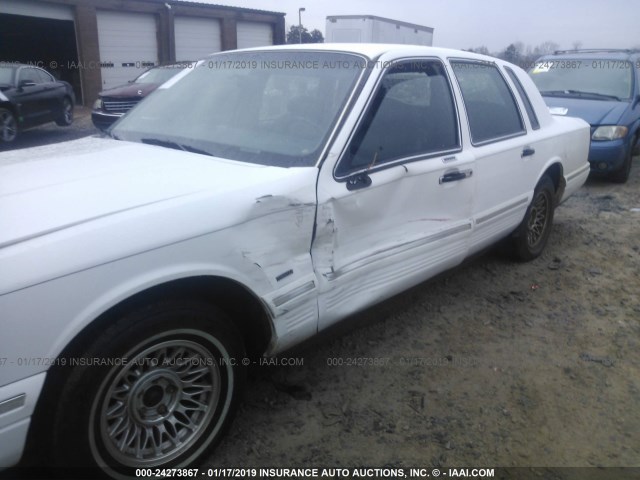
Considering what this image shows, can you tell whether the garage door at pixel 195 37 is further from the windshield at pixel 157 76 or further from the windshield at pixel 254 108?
the windshield at pixel 254 108

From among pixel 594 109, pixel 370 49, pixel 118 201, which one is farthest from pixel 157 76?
pixel 118 201

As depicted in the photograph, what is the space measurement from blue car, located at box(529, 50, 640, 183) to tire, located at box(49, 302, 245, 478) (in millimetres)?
6441

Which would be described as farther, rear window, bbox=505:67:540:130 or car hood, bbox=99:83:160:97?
car hood, bbox=99:83:160:97

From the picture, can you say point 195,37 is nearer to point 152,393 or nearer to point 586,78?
point 586,78

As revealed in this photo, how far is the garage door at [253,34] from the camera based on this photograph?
24891 mm

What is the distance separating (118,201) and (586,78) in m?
8.10

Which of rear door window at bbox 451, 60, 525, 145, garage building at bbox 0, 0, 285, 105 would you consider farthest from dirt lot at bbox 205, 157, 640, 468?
garage building at bbox 0, 0, 285, 105

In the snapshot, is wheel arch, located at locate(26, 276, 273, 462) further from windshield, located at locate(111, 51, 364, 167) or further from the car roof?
the car roof

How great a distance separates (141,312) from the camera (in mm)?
1902

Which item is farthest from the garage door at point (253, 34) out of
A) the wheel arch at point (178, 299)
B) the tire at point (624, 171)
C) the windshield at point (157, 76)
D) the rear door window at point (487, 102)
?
the wheel arch at point (178, 299)

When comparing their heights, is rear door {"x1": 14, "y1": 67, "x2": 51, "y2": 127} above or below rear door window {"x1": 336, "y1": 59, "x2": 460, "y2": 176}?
below

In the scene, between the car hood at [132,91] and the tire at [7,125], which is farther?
the car hood at [132,91]

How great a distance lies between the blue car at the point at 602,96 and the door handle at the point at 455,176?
4.57 m

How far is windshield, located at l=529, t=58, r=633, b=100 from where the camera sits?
25.7 feet
